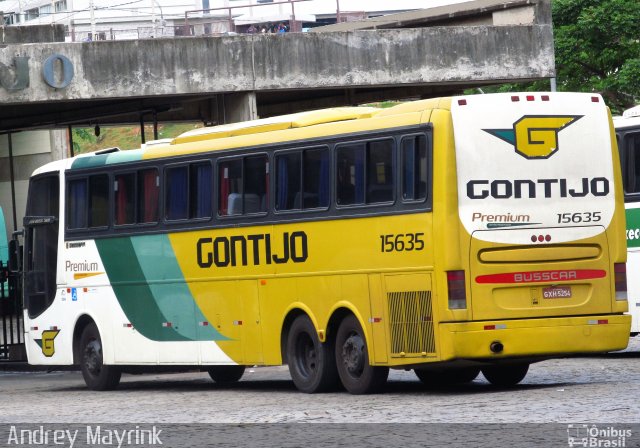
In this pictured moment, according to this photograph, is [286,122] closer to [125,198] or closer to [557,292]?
[125,198]

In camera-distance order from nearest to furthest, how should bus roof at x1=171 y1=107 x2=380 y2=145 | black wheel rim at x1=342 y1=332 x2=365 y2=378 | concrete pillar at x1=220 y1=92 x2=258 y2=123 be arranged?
black wheel rim at x1=342 y1=332 x2=365 y2=378 → bus roof at x1=171 y1=107 x2=380 y2=145 → concrete pillar at x1=220 y1=92 x2=258 y2=123

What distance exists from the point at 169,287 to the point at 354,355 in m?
4.00

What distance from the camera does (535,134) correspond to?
1594 centimetres

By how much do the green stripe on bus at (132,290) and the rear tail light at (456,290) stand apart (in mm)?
5362

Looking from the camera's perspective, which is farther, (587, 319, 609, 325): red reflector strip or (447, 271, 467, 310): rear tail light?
(587, 319, 609, 325): red reflector strip

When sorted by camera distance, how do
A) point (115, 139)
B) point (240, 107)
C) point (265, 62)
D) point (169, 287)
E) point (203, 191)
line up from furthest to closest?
point (115, 139) < point (240, 107) < point (265, 62) < point (169, 287) < point (203, 191)

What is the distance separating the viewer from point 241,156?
60.4ft

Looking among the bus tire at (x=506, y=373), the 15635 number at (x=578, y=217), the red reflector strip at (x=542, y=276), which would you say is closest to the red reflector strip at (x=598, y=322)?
the red reflector strip at (x=542, y=276)

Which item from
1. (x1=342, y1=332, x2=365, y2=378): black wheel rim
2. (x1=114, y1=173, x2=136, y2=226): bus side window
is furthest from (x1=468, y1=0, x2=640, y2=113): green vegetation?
(x1=342, y1=332, x2=365, y2=378): black wheel rim

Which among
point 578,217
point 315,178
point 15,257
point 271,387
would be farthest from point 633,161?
point 15,257

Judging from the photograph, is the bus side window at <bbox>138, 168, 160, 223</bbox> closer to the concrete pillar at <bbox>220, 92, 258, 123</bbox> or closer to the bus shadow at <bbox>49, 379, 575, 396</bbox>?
the bus shadow at <bbox>49, 379, 575, 396</bbox>

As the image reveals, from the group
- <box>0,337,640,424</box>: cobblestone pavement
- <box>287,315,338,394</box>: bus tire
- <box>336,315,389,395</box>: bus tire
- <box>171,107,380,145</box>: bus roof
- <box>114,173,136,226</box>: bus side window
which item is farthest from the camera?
<box>114,173,136,226</box>: bus side window

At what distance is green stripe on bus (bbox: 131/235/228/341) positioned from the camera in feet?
63.3

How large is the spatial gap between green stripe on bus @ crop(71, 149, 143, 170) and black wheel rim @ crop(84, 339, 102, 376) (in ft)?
8.12
